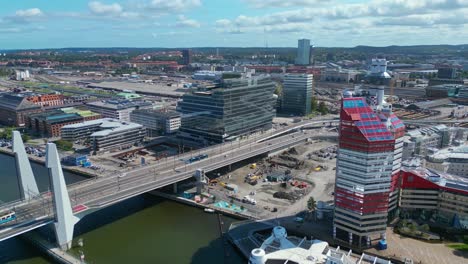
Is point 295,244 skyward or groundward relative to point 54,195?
groundward

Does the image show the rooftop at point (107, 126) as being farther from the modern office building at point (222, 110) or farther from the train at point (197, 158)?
the train at point (197, 158)

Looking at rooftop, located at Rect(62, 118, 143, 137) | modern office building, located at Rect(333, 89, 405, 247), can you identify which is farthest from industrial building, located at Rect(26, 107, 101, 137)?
modern office building, located at Rect(333, 89, 405, 247)

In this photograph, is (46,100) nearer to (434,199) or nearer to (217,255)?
(217,255)

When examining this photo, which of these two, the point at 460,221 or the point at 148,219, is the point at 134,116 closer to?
the point at 148,219

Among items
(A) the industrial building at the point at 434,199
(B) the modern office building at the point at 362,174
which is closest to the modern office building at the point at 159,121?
(B) the modern office building at the point at 362,174

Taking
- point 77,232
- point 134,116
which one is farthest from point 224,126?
point 77,232

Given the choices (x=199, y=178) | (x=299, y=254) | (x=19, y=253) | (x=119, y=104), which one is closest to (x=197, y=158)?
(x=199, y=178)
